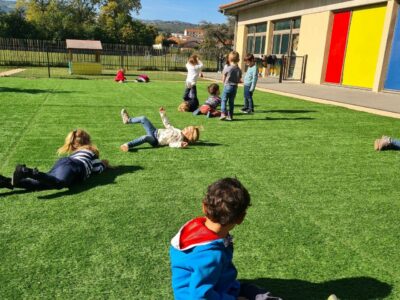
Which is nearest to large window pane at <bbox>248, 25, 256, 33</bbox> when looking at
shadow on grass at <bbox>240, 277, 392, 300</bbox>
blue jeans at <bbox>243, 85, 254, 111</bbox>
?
blue jeans at <bbox>243, 85, 254, 111</bbox>

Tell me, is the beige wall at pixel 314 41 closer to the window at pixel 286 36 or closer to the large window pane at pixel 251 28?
the window at pixel 286 36

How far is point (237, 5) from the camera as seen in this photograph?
2625cm

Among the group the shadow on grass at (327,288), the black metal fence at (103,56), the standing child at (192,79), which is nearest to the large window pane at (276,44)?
the black metal fence at (103,56)

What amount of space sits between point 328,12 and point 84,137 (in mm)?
16109

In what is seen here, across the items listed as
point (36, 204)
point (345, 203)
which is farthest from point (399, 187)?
point (36, 204)

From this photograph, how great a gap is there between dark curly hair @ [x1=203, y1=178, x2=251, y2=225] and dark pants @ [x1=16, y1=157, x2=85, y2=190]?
2.62 meters

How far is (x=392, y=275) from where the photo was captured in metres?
2.84

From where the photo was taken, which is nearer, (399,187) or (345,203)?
(345,203)

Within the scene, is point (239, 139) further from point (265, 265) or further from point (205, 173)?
point (265, 265)

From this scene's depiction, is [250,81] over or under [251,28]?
under

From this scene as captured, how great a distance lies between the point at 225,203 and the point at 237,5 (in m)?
26.4

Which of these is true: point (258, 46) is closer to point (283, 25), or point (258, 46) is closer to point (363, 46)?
point (283, 25)

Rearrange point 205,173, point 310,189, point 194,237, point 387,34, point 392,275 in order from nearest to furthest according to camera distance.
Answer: point 194,237 < point 392,275 < point 310,189 < point 205,173 < point 387,34

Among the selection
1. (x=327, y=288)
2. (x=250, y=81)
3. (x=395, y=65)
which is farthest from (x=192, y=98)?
(x=395, y=65)
